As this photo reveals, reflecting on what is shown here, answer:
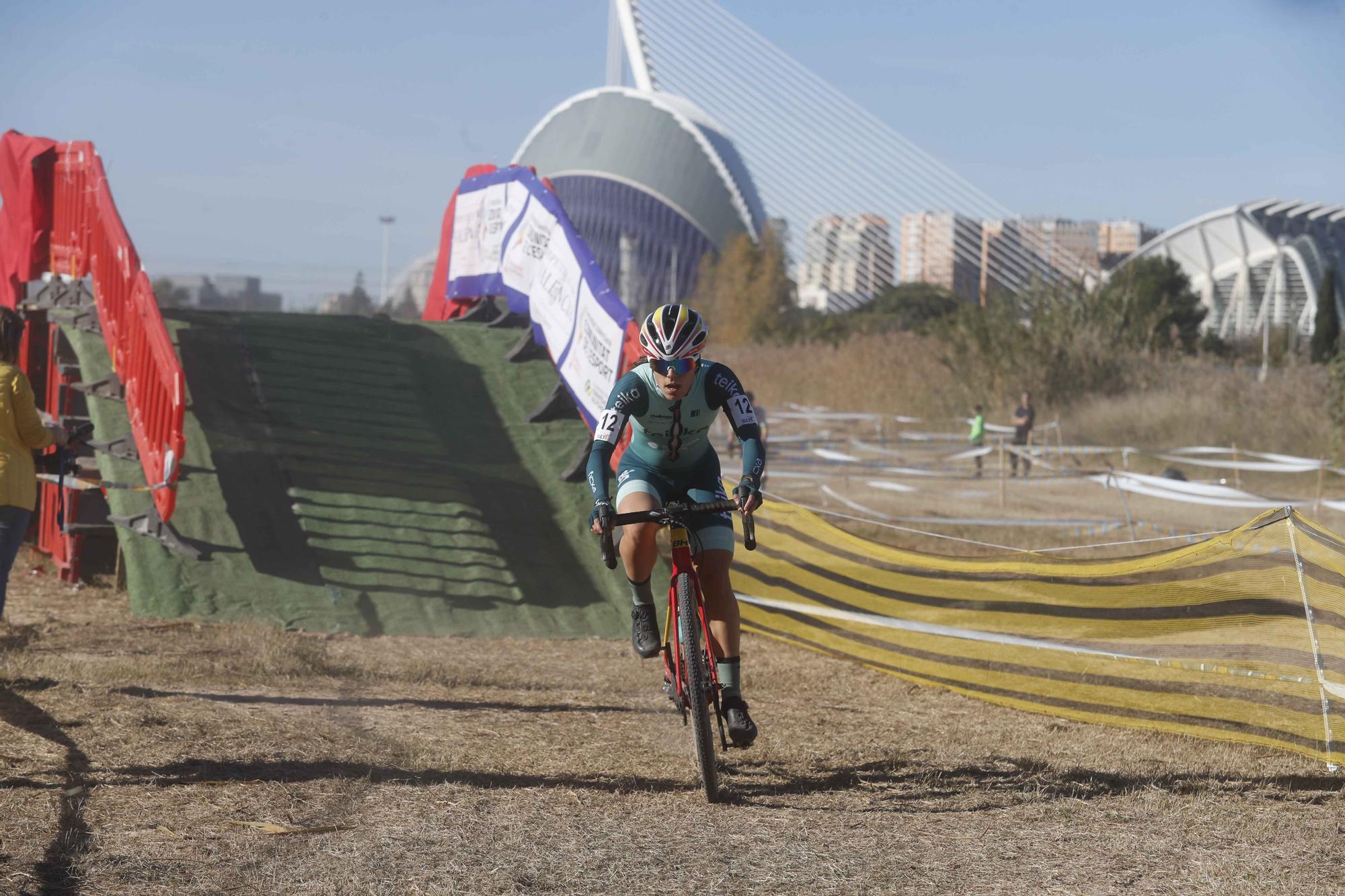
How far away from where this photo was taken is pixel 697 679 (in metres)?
5.43

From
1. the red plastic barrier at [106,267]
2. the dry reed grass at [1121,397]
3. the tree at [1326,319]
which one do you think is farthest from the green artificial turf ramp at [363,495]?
the tree at [1326,319]

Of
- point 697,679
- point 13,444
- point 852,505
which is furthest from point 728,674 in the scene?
point 852,505

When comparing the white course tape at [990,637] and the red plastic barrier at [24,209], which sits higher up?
the red plastic barrier at [24,209]

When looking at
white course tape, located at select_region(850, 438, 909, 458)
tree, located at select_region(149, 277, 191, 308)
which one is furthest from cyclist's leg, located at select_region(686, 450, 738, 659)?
tree, located at select_region(149, 277, 191, 308)

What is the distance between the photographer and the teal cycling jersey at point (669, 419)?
230 inches

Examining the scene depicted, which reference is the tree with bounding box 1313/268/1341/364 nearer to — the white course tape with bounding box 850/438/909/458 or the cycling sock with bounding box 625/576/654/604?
the white course tape with bounding box 850/438/909/458

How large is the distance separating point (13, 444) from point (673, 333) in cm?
345

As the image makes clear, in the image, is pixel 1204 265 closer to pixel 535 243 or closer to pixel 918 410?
pixel 918 410

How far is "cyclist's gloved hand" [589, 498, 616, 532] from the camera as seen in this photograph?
5.57 metres

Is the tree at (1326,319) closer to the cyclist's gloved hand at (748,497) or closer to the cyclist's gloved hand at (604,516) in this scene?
the cyclist's gloved hand at (748,497)

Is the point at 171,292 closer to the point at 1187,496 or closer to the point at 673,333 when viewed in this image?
the point at 1187,496

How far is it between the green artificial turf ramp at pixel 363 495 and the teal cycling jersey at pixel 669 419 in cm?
405

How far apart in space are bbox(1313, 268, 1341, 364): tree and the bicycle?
52788mm

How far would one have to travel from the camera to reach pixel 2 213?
13148mm
